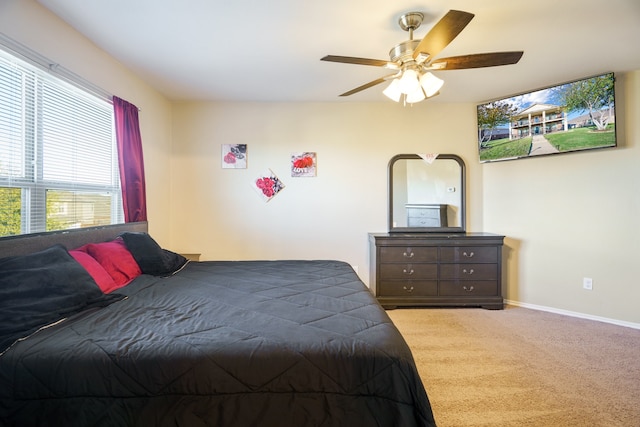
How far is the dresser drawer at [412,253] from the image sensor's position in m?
3.31

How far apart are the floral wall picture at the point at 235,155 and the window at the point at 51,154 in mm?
1228

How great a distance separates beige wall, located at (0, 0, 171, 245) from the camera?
6.03ft

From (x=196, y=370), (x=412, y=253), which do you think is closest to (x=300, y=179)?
(x=412, y=253)

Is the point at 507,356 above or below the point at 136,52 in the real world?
below

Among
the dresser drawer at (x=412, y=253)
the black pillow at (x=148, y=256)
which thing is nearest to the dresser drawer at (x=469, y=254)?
the dresser drawer at (x=412, y=253)

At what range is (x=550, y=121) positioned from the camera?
125 inches

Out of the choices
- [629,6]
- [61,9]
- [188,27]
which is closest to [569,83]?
[629,6]

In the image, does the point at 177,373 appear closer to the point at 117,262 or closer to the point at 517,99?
the point at 117,262

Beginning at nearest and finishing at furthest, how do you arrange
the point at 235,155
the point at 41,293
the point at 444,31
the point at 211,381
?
the point at 211,381 < the point at 41,293 < the point at 444,31 < the point at 235,155

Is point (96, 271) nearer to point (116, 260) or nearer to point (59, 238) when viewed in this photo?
point (116, 260)

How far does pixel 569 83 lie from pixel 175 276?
Result: 429 cm

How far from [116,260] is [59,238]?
37 centimetres

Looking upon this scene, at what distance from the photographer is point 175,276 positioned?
2.34 meters

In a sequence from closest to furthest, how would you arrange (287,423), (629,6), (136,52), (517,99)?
1. (287,423)
2. (629,6)
3. (136,52)
4. (517,99)
